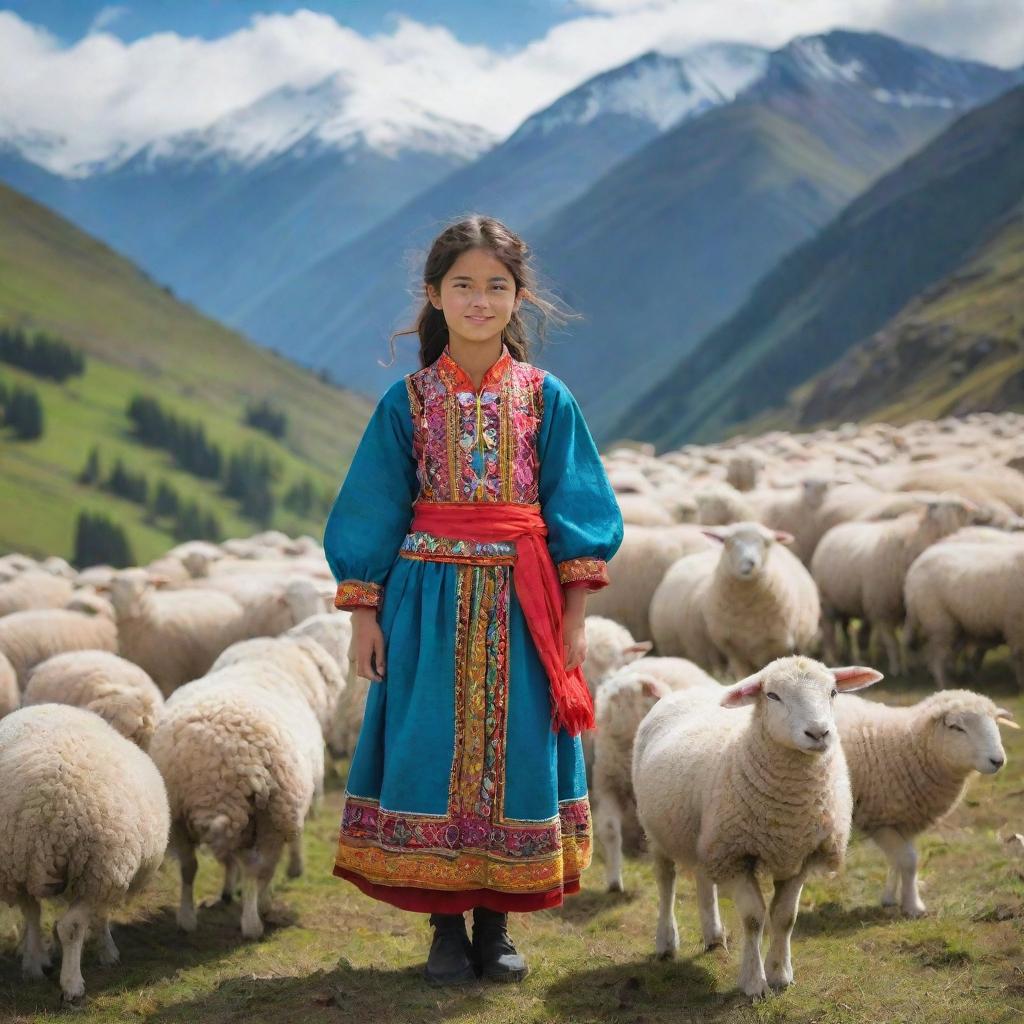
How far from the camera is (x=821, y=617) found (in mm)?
12977

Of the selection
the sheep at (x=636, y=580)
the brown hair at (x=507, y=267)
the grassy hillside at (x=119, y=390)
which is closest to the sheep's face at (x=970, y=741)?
the brown hair at (x=507, y=267)

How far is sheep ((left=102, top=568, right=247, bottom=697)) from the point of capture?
1234cm

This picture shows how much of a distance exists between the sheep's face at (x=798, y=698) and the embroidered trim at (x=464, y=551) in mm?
1069

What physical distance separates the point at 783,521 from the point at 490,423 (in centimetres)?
1087

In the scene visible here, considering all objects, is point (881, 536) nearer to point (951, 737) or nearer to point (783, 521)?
point (783, 521)

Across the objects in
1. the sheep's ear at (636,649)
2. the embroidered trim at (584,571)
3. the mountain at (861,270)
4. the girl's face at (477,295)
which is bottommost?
the sheep's ear at (636,649)

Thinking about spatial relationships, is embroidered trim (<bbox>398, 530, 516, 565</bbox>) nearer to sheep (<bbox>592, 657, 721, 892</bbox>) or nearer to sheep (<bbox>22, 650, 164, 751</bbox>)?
sheep (<bbox>592, 657, 721, 892</bbox>)

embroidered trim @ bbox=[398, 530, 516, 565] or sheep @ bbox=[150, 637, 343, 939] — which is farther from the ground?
embroidered trim @ bbox=[398, 530, 516, 565]

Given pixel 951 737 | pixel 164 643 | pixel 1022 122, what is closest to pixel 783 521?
pixel 164 643

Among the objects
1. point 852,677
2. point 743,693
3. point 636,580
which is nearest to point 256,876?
point 743,693

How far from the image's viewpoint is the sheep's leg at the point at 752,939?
4.95 m

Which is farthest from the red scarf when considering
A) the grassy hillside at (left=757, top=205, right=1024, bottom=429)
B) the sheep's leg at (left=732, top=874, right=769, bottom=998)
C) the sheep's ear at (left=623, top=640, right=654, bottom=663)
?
the grassy hillside at (left=757, top=205, right=1024, bottom=429)

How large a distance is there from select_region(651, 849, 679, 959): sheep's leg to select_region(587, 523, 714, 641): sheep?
6865 millimetres

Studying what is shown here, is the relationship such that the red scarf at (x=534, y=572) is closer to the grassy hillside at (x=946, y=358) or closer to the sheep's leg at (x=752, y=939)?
the sheep's leg at (x=752, y=939)
